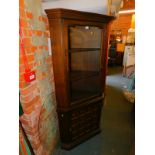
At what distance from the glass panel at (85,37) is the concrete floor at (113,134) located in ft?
4.60

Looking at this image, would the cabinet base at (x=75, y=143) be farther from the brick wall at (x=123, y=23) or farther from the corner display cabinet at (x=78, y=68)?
the brick wall at (x=123, y=23)

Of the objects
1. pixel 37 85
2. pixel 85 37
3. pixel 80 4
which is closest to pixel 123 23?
pixel 80 4

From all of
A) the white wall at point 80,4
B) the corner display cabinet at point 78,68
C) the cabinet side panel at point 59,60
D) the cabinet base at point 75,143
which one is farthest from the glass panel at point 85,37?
the cabinet base at point 75,143

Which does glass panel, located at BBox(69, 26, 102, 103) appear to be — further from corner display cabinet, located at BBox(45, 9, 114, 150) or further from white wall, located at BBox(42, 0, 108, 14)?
white wall, located at BBox(42, 0, 108, 14)

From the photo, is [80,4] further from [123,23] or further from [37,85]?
[123,23]

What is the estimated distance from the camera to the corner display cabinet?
1.52 m

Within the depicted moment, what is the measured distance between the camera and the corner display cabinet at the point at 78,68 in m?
1.52

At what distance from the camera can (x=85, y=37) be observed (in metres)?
1.92

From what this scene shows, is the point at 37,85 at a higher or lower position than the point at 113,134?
higher

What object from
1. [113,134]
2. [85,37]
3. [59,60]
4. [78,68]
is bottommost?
[113,134]

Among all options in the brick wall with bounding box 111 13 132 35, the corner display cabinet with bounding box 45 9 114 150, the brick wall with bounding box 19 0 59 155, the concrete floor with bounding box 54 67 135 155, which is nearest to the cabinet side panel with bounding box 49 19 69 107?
the corner display cabinet with bounding box 45 9 114 150

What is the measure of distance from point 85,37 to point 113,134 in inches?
62.0

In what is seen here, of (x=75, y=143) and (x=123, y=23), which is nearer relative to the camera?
(x=75, y=143)

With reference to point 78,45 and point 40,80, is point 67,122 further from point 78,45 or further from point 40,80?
point 78,45
